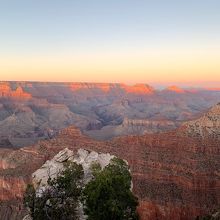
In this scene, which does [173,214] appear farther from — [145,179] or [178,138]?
[178,138]

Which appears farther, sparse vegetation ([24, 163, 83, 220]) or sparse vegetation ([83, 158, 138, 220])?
sparse vegetation ([24, 163, 83, 220])

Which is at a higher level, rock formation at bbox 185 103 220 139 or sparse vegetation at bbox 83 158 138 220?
sparse vegetation at bbox 83 158 138 220

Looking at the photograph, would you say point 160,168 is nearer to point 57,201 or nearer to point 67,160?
Answer: point 67,160

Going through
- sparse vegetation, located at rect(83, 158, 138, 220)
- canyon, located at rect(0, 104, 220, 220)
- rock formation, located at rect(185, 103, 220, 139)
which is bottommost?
canyon, located at rect(0, 104, 220, 220)

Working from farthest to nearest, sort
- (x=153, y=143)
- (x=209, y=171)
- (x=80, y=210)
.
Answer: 1. (x=153, y=143)
2. (x=209, y=171)
3. (x=80, y=210)

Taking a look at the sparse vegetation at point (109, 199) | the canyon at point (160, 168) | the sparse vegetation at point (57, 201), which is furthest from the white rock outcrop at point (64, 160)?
the sparse vegetation at point (109, 199)

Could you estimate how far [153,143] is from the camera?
2901 inches

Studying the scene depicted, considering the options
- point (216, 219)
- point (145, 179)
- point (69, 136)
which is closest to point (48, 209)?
point (216, 219)

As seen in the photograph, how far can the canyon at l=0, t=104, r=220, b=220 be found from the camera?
5622 centimetres

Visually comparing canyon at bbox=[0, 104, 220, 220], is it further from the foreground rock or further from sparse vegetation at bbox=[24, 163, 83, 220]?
sparse vegetation at bbox=[24, 163, 83, 220]

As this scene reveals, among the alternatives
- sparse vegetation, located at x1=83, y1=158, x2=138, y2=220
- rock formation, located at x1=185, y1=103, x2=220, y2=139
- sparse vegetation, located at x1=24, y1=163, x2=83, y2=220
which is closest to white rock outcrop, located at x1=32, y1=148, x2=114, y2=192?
sparse vegetation, located at x1=24, y1=163, x2=83, y2=220

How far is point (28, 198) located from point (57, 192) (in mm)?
2367

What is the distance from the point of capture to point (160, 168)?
64.9 m

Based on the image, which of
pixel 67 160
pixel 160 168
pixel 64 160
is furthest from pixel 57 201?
pixel 160 168
